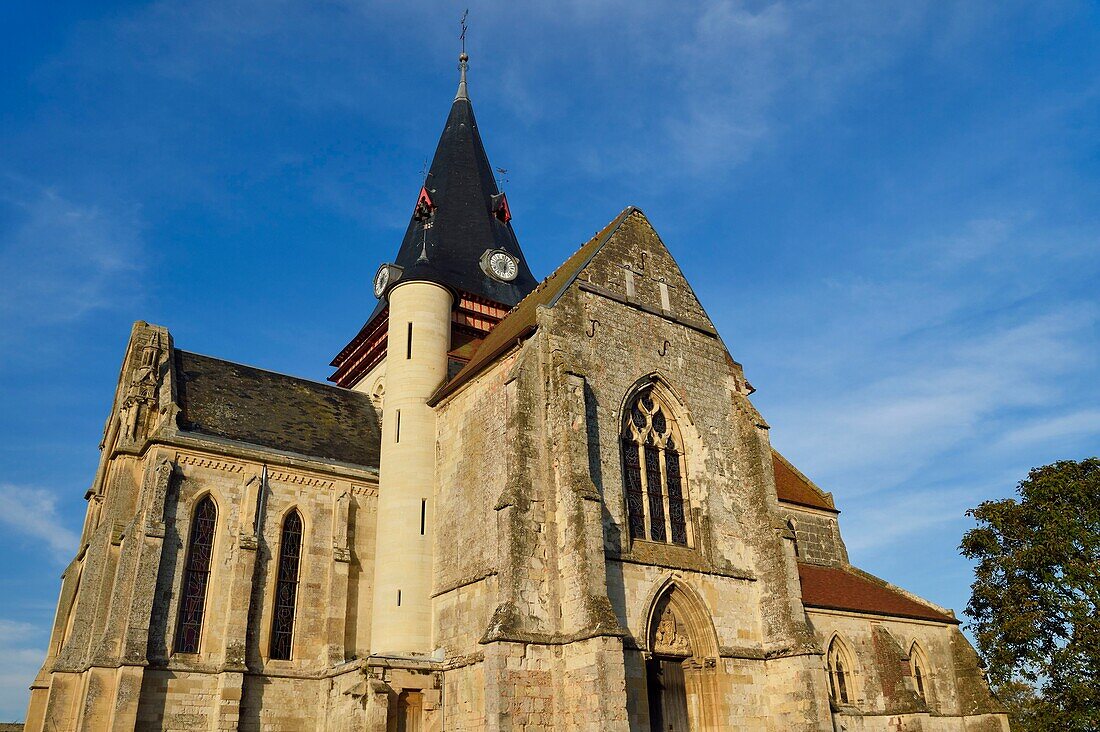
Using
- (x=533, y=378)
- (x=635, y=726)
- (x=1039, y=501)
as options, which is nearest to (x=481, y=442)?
(x=533, y=378)

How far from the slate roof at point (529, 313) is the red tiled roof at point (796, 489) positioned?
882cm

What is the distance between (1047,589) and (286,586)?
62.1ft

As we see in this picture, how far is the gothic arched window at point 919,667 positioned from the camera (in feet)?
71.4

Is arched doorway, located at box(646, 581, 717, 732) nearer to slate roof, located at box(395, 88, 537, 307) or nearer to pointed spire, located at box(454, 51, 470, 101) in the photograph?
slate roof, located at box(395, 88, 537, 307)

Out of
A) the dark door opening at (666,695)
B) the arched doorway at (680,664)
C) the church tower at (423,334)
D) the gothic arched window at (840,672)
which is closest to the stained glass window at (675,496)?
the arched doorway at (680,664)

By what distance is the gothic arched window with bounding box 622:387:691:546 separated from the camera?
17859 mm

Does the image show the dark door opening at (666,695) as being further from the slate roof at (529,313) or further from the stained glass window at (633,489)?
the slate roof at (529,313)

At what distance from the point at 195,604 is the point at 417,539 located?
5.22 meters

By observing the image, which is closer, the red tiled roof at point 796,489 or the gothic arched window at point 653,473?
the gothic arched window at point 653,473

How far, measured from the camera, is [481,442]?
18.8m

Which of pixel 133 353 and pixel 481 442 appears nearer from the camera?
pixel 481 442

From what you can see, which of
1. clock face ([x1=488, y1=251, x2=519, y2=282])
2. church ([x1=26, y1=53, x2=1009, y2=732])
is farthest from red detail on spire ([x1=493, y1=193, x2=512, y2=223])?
church ([x1=26, y1=53, x2=1009, y2=732])

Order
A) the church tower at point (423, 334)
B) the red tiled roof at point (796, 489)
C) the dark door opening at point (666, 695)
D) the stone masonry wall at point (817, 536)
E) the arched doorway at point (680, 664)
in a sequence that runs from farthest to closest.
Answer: the red tiled roof at point (796, 489) → the stone masonry wall at point (817, 536) → the church tower at point (423, 334) → the arched doorway at point (680, 664) → the dark door opening at point (666, 695)

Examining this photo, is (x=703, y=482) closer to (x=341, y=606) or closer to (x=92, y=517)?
(x=341, y=606)
